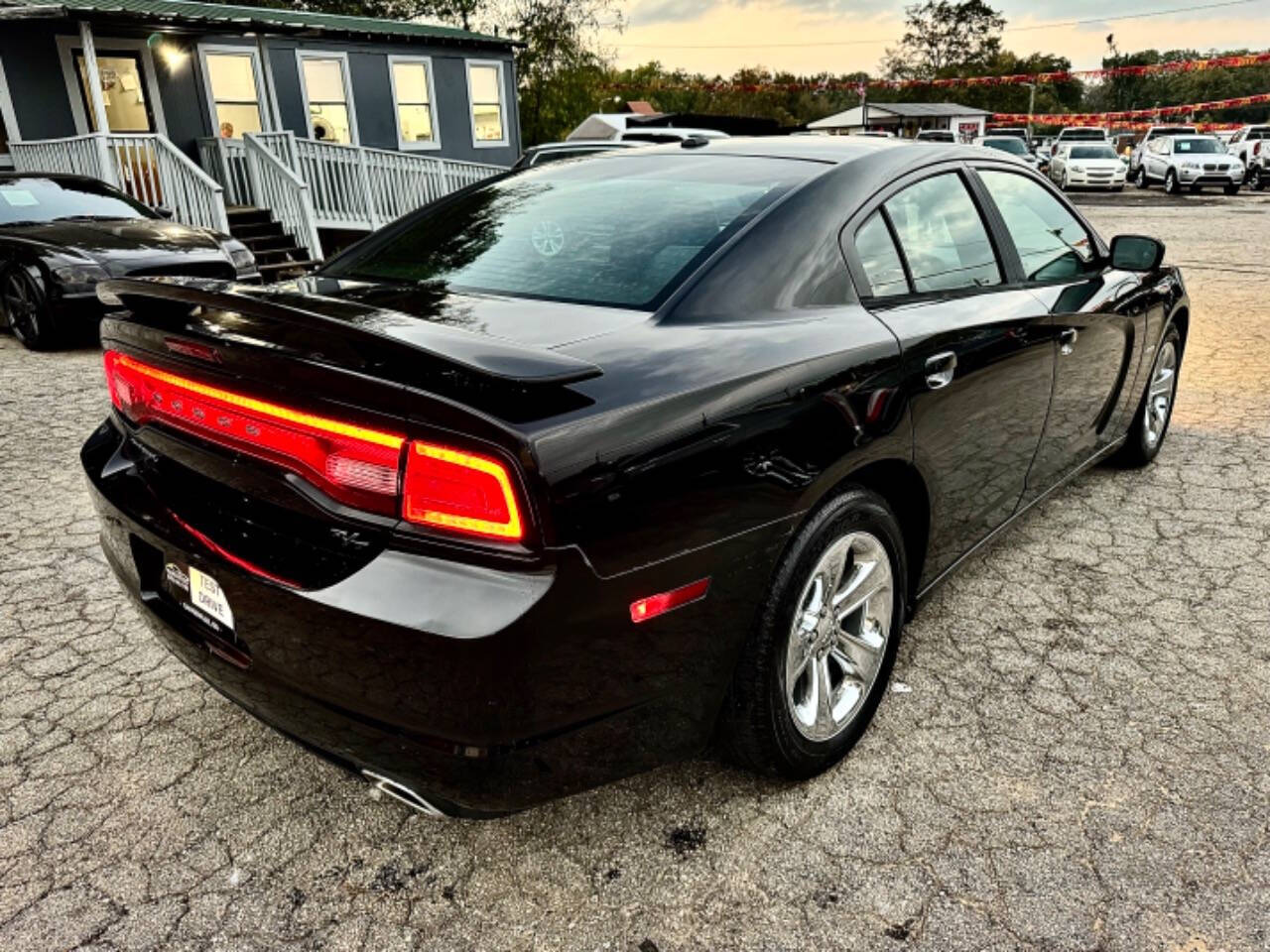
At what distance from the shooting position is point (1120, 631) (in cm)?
295

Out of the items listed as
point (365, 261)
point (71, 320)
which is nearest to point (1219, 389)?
point (365, 261)

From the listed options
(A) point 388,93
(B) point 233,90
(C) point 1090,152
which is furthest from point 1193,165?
(B) point 233,90

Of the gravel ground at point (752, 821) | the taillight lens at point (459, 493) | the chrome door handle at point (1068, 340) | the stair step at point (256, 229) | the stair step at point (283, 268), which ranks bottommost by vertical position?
the gravel ground at point (752, 821)

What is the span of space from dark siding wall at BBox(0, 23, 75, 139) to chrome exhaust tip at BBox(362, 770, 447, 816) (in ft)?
47.8

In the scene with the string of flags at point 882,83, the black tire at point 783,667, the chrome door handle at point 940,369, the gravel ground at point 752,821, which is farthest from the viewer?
the string of flags at point 882,83

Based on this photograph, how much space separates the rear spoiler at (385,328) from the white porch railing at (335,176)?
1140 centimetres

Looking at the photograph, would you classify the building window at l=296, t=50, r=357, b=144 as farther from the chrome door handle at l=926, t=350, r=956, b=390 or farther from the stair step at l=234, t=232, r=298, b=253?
the chrome door handle at l=926, t=350, r=956, b=390

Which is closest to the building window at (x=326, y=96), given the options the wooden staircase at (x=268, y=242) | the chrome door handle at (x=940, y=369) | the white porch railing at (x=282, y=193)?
the white porch railing at (x=282, y=193)

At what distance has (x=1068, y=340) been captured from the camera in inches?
122

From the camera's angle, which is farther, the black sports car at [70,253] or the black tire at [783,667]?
the black sports car at [70,253]

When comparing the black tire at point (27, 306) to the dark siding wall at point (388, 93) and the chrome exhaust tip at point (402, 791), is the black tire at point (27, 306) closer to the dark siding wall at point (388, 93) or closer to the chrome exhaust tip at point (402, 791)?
the chrome exhaust tip at point (402, 791)

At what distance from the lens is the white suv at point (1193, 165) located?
79.3 ft

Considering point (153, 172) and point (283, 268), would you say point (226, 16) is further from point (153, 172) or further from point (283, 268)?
point (283, 268)

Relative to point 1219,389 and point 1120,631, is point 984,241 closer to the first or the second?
point 1120,631
